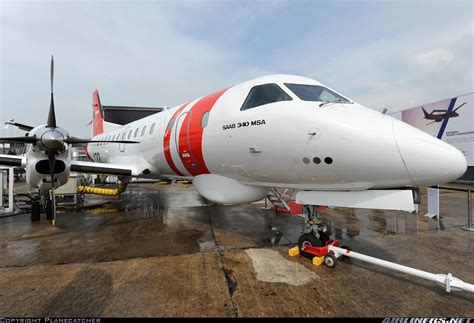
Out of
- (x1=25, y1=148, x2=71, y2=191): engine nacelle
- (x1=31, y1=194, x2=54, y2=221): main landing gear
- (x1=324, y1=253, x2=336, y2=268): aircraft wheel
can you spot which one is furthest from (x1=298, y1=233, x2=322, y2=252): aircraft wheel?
(x1=31, y1=194, x2=54, y2=221): main landing gear

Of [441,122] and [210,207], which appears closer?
[210,207]

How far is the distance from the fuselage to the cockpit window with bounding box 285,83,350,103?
0.9 inches

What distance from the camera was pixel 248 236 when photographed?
20.1 ft

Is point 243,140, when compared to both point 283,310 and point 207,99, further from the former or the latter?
point 283,310

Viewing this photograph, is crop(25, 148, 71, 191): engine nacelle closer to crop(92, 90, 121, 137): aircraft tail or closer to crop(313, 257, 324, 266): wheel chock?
crop(313, 257, 324, 266): wheel chock

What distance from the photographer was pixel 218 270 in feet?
13.6

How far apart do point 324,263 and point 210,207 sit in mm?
6322

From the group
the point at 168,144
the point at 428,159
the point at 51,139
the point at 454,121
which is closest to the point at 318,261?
the point at 428,159

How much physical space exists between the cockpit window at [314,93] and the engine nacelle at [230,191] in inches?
78.5

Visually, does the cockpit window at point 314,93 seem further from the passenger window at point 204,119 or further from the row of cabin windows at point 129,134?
the row of cabin windows at point 129,134

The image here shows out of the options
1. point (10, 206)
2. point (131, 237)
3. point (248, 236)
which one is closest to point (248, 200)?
point (248, 236)

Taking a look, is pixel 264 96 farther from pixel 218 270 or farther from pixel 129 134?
pixel 129 134

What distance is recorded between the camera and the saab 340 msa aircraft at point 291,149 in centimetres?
333

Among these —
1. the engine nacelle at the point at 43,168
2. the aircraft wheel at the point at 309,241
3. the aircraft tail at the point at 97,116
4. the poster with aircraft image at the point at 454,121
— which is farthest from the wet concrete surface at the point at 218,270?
the poster with aircraft image at the point at 454,121
